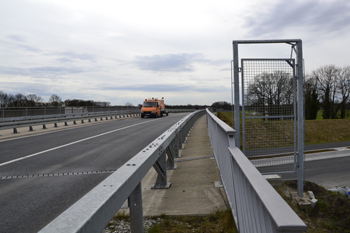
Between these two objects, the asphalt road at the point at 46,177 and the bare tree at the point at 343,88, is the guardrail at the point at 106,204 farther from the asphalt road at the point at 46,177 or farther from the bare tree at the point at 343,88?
the bare tree at the point at 343,88

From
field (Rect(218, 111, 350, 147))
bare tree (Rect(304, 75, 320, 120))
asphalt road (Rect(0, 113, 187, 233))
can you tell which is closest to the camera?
asphalt road (Rect(0, 113, 187, 233))

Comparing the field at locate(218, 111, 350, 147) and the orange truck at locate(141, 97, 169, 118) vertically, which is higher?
the orange truck at locate(141, 97, 169, 118)

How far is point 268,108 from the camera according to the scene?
7.57 m

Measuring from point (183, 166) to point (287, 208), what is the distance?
657 centimetres

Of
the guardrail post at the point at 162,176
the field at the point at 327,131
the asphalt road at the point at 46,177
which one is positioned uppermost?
the guardrail post at the point at 162,176

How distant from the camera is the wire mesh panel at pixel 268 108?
733 centimetres

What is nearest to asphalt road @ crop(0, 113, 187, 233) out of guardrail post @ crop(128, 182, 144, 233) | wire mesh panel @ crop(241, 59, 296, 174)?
guardrail post @ crop(128, 182, 144, 233)

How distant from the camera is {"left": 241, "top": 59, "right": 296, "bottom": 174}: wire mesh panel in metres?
7.33

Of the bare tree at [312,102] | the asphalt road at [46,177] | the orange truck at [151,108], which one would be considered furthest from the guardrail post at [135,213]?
the bare tree at [312,102]

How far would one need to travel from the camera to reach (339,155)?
1636 inches

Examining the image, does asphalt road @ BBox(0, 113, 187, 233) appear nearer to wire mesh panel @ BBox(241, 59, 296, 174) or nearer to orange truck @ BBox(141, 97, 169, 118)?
wire mesh panel @ BBox(241, 59, 296, 174)

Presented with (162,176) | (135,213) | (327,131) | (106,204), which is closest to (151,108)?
(327,131)

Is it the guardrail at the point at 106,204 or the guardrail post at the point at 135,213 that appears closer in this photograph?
the guardrail at the point at 106,204

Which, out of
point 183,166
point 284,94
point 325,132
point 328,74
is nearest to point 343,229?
point 284,94
